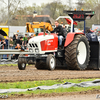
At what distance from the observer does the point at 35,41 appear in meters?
12.9

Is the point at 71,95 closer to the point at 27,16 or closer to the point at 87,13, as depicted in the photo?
the point at 87,13

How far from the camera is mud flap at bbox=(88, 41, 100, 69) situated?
14094 millimetres

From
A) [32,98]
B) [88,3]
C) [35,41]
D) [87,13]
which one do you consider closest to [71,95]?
[32,98]

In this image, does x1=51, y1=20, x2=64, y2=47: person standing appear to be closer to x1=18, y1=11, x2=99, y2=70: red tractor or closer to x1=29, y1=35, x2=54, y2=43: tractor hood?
x1=18, y1=11, x2=99, y2=70: red tractor

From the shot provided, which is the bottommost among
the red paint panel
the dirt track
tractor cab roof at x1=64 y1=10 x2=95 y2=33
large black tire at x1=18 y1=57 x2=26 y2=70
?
the dirt track

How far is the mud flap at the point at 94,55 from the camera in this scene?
1409 cm

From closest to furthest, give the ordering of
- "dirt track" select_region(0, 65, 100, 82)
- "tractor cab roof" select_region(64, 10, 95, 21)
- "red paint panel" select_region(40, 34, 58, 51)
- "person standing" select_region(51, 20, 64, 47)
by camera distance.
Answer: "dirt track" select_region(0, 65, 100, 82), "red paint panel" select_region(40, 34, 58, 51), "person standing" select_region(51, 20, 64, 47), "tractor cab roof" select_region(64, 10, 95, 21)

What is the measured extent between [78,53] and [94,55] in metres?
0.99

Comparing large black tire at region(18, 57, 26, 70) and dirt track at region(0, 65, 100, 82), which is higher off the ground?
large black tire at region(18, 57, 26, 70)

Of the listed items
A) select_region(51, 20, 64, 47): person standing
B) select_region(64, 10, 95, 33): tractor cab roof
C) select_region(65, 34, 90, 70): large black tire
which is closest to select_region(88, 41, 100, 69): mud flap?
select_region(65, 34, 90, 70): large black tire

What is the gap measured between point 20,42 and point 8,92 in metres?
13.0

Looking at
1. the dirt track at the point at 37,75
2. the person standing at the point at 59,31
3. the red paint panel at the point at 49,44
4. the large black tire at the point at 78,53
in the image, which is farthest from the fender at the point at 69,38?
the dirt track at the point at 37,75

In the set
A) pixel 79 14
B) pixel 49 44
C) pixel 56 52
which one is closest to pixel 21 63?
pixel 49 44

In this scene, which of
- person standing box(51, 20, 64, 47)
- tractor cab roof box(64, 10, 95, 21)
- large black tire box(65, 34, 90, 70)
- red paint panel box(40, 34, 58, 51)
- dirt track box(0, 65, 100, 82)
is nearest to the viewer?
dirt track box(0, 65, 100, 82)
